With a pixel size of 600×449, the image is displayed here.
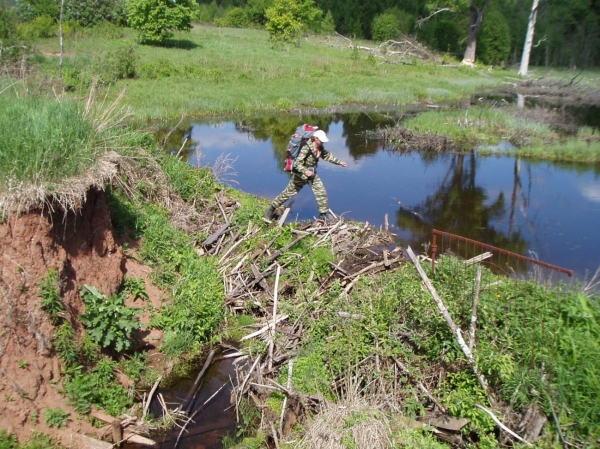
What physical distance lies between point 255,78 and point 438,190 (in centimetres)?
1969

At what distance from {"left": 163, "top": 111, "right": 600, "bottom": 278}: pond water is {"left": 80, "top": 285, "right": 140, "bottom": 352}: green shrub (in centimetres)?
569

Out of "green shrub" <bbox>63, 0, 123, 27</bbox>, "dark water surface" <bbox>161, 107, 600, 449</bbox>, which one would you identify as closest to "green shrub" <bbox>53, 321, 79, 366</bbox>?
"dark water surface" <bbox>161, 107, 600, 449</bbox>

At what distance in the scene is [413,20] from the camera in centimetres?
6425

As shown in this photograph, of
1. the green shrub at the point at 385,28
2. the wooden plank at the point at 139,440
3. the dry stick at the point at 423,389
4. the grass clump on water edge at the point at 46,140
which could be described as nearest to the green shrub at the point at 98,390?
the wooden plank at the point at 139,440

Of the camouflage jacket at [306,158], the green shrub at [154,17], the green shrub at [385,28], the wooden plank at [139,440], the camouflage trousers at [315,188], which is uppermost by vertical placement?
the green shrub at [385,28]

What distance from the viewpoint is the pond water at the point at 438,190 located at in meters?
12.5

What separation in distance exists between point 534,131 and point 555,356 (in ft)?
59.9

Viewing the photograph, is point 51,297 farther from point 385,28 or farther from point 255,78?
point 385,28

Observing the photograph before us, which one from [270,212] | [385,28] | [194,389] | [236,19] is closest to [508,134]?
[270,212]

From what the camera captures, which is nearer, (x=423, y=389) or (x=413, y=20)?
(x=423, y=389)

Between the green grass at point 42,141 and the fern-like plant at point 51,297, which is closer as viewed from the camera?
the fern-like plant at point 51,297

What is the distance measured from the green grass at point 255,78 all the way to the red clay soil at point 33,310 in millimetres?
14647

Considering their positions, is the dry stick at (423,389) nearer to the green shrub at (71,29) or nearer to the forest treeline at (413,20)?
the green shrub at (71,29)

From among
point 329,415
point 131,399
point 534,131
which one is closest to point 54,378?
point 131,399
